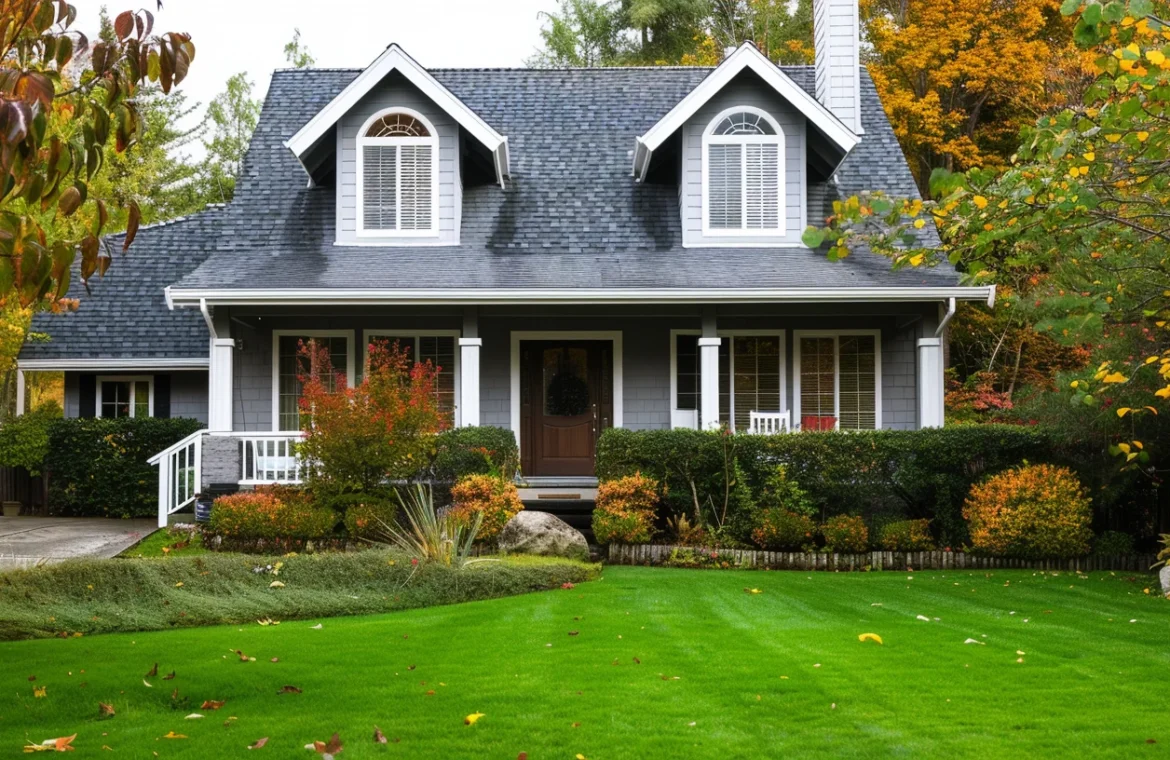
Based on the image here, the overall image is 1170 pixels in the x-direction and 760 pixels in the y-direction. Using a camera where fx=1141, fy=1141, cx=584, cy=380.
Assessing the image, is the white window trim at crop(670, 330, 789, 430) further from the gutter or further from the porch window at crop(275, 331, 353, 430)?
the porch window at crop(275, 331, 353, 430)

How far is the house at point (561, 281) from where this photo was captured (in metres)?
15.3

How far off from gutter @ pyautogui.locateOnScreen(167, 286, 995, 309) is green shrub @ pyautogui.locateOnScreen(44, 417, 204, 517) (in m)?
3.40

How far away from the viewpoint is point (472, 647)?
765cm

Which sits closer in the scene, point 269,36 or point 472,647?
point 472,647

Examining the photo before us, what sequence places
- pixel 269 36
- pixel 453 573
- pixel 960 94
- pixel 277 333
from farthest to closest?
pixel 269 36 → pixel 960 94 → pixel 277 333 → pixel 453 573

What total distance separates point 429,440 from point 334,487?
50.9 inches

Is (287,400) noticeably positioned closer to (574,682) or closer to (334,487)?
(334,487)

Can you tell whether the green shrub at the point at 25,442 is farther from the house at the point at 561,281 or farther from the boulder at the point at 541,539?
the boulder at the point at 541,539

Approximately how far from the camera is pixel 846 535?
43.2ft

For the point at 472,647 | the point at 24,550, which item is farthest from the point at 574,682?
the point at 24,550

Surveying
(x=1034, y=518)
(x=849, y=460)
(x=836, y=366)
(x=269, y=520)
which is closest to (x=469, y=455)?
(x=269, y=520)

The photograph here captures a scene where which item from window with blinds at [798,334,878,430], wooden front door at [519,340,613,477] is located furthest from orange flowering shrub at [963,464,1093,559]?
wooden front door at [519,340,613,477]

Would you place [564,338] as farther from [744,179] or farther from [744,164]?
[744,164]

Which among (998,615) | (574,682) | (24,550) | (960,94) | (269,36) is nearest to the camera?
(574,682)
